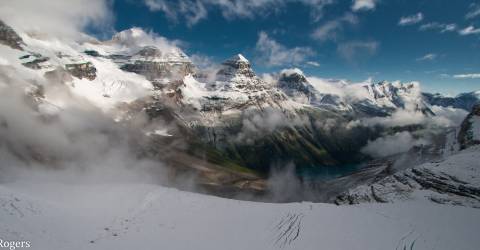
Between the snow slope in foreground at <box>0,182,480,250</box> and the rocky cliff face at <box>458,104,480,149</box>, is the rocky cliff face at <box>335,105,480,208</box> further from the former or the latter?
the rocky cliff face at <box>458,104,480,149</box>

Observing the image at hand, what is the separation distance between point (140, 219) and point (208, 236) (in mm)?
7086

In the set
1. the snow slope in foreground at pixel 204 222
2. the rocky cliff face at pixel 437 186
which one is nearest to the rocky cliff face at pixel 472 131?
the rocky cliff face at pixel 437 186

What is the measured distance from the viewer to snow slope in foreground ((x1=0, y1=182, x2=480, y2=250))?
95.1ft

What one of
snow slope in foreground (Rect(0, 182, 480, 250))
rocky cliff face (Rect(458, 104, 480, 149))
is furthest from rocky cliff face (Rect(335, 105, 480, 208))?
rocky cliff face (Rect(458, 104, 480, 149))

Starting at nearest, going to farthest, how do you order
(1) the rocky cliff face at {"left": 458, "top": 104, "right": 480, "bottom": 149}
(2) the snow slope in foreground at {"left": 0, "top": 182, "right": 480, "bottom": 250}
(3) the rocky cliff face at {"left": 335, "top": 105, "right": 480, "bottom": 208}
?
1. (2) the snow slope in foreground at {"left": 0, "top": 182, "right": 480, "bottom": 250}
2. (3) the rocky cliff face at {"left": 335, "top": 105, "right": 480, "bottom": 208}
3. (1) the rocky cliff face at {"left": 458, "top": 104, "right": 480, "bottom": 149}

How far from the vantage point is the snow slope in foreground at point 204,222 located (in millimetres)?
29000

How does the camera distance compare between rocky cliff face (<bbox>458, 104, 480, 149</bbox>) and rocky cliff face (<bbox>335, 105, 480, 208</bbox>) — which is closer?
rocky cliff face (<bbox>335, 105, 480, 208</bbox>)

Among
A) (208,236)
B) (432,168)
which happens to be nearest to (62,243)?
(208,236)

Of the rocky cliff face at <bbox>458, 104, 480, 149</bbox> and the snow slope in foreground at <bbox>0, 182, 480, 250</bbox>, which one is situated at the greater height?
the rocky cliff face at <bbox>458, 104, 480, 149</bbox>

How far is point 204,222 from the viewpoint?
3625 centimetres

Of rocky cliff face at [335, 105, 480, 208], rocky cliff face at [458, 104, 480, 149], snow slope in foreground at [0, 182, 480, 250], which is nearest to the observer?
snow slope in foreground at [0, 182, 480, 250]

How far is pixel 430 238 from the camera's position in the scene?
34219 mm

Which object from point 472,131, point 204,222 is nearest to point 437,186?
point 204,222

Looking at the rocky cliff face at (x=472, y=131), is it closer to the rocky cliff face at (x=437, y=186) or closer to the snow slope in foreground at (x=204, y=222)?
the rocky cliff face at (x=437, y=186)
